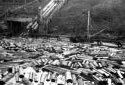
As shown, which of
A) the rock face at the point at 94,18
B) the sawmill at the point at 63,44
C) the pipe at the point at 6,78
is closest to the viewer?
the pipe at the point at 6,78

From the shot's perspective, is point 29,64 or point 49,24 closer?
point 29,64

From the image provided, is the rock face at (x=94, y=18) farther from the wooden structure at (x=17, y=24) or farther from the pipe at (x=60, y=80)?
the pipe at (x=60, y=80)

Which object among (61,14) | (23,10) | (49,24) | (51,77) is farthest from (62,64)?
(23,10)

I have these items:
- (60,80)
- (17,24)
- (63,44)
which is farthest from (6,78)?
(17,24)

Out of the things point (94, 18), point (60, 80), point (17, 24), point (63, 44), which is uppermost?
point (94, 18)

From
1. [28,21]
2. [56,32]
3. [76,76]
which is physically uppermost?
[28,21]

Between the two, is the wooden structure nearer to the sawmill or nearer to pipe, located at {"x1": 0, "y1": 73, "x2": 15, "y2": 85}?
the sawmill

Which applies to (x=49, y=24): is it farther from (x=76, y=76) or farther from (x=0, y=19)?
(x=76, y=76)

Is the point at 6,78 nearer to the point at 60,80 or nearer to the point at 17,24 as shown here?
the point at 60,80

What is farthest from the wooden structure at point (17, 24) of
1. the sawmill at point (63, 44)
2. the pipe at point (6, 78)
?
the pipe at point (6, 78)
